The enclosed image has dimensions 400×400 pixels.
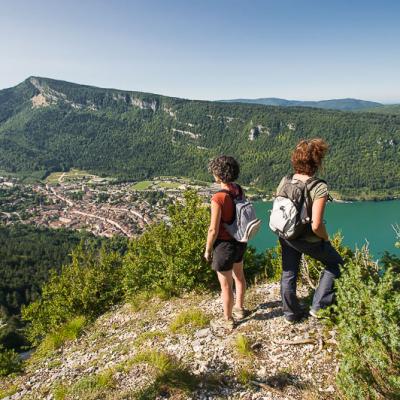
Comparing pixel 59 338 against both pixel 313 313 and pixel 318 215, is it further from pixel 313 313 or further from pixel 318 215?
pixel 318 215

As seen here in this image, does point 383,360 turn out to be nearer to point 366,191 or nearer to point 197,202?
point 197,202

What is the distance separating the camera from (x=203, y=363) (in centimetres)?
383

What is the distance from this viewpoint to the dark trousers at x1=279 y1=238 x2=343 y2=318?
147 inches

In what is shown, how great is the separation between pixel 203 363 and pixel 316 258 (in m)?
1.65

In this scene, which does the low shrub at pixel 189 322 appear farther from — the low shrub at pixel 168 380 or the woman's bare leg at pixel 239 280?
the low shrub at pixel 168 380

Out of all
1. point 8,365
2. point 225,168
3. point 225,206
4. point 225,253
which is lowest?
point 8,365

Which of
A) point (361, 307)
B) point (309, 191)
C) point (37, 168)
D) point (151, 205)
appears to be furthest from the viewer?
point (37, 168)

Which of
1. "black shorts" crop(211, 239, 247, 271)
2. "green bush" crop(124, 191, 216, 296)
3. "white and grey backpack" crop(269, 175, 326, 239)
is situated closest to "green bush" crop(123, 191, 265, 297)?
"green bush" crop(124, 191, 216, 296)

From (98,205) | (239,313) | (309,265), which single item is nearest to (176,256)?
(239,313)

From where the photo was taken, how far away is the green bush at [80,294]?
27.4 ft

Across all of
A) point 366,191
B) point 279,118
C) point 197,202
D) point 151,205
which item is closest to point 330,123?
point 279,118

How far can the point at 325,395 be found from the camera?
9.91 feet

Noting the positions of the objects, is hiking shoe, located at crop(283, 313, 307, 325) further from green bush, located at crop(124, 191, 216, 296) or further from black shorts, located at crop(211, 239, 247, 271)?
green bush, located at crop(124, 191, 216, 296)

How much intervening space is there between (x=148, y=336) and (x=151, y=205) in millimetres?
103936
